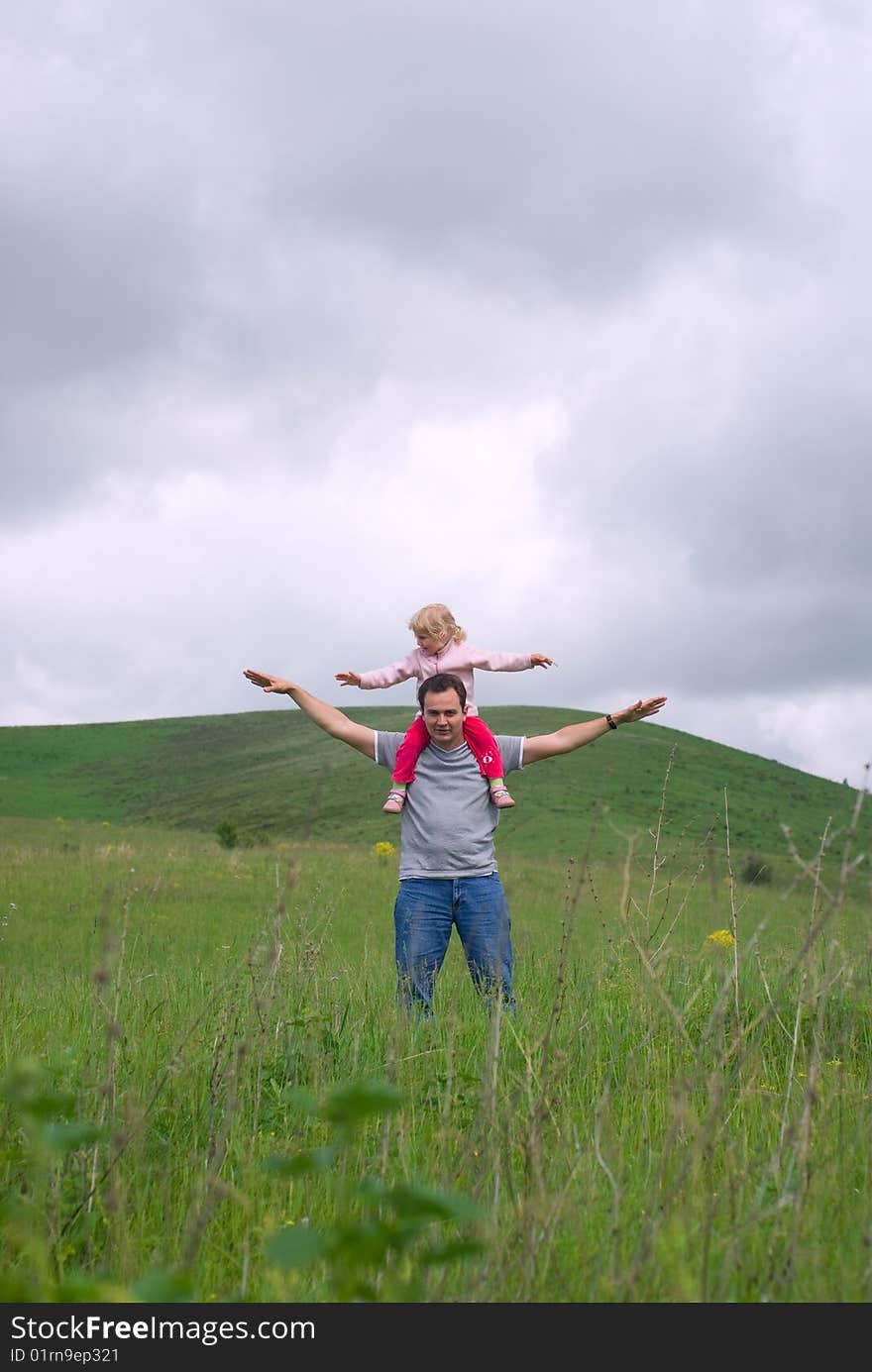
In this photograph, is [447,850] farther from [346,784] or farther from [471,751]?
[346,784]

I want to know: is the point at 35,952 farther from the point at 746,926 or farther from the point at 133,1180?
the point at 746,926

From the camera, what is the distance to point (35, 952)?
36.3 feet

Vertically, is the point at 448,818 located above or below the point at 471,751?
below

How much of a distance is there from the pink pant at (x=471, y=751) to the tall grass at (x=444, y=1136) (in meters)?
1.16

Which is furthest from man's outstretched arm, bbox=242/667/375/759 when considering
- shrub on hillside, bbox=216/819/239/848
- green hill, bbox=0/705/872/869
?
green hill, bbox=0/705/872/869

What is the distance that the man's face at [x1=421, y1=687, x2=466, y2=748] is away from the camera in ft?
18.0

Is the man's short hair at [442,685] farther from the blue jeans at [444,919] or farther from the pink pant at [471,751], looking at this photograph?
the blue jeans at [444,919]

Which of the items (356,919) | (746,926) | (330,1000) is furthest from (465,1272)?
(746,926)

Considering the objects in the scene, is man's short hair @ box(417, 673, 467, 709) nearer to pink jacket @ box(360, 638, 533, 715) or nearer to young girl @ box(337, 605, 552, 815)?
young girl @ box(337, 605, 552, 815)

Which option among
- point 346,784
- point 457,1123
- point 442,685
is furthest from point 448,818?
point 346,784

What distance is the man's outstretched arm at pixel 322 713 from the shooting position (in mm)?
5852

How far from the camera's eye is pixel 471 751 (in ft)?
19.0

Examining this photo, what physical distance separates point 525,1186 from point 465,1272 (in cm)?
33

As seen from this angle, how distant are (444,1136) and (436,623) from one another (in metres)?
3.79
